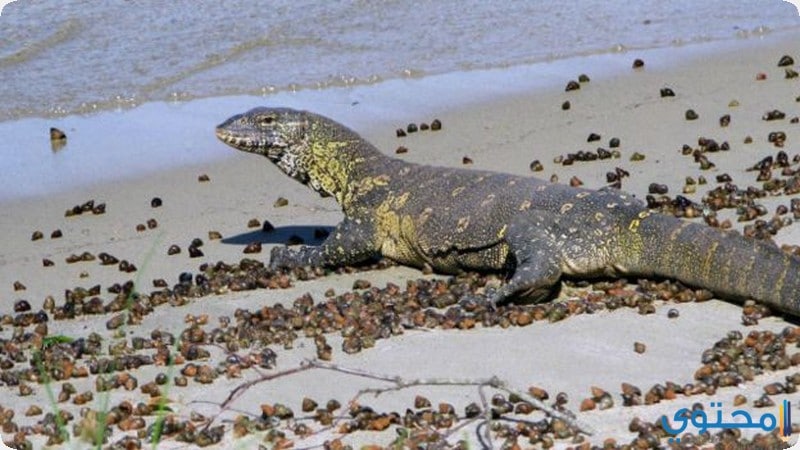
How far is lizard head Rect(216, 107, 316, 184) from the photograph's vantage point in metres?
12.5

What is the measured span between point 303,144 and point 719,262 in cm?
384

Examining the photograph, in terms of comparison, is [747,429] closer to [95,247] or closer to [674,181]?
[674,181]

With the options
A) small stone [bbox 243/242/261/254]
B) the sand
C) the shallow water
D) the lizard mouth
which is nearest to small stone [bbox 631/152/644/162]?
the sand

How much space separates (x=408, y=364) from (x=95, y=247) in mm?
4545

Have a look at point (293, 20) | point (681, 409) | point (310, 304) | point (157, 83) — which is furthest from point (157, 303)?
point (293, 20)

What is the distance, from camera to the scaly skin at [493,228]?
10.1m

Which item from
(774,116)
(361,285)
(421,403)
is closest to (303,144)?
(361,285)

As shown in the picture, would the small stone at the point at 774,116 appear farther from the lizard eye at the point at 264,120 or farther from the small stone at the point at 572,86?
the lizard eye at the point at 264,120

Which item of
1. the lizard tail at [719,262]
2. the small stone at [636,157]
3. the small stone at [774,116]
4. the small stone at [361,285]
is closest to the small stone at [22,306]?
the small stone at [361,285]

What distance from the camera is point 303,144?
12.6m

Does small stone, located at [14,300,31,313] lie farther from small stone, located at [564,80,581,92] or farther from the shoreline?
small stone, located at [564,80,581,92]

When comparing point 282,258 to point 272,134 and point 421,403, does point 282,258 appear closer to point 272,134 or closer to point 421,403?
point 272,134

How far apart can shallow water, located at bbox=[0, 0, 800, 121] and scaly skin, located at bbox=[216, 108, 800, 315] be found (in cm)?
614

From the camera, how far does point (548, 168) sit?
14.2 meters
